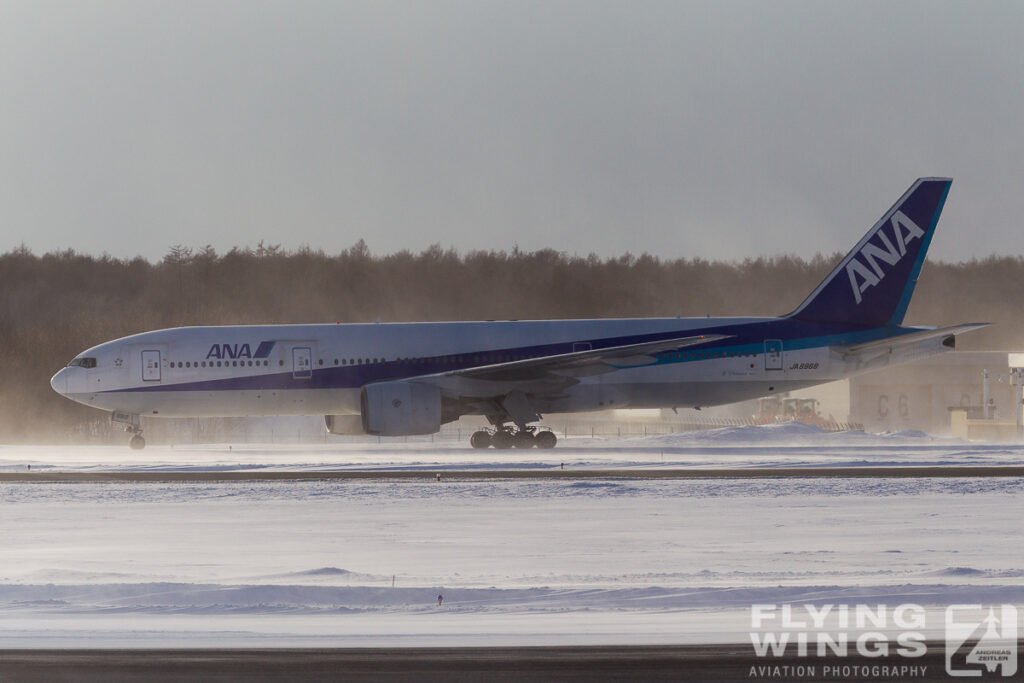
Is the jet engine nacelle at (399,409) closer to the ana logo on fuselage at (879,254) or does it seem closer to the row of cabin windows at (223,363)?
the row of cabin windows at (223,363)

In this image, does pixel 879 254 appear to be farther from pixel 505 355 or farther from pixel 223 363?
pixel 223 363

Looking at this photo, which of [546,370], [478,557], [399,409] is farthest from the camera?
[546,370]

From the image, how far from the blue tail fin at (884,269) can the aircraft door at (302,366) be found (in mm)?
15256

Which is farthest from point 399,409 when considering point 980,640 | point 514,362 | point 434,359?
point 980,640

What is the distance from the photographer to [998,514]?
21281 mm

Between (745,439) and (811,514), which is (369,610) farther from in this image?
(745,439)

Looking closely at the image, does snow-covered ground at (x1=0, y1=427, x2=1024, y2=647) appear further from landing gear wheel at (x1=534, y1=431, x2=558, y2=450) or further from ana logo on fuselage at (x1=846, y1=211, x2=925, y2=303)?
ana logo on fuselage at (x1=846, y1=211, x2=925, y2=303)

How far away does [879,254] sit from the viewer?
131ft

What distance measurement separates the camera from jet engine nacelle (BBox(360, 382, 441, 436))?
3572 centimetres

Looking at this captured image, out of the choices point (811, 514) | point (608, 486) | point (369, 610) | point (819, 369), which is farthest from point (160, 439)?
point (369, 610)

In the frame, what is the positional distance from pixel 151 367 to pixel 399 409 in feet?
26.1

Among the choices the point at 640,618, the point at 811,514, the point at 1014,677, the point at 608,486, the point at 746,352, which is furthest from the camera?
the point at 746,352

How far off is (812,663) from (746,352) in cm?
2866

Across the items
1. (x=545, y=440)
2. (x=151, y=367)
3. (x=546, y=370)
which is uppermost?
Answer: (x=151, y=367)
